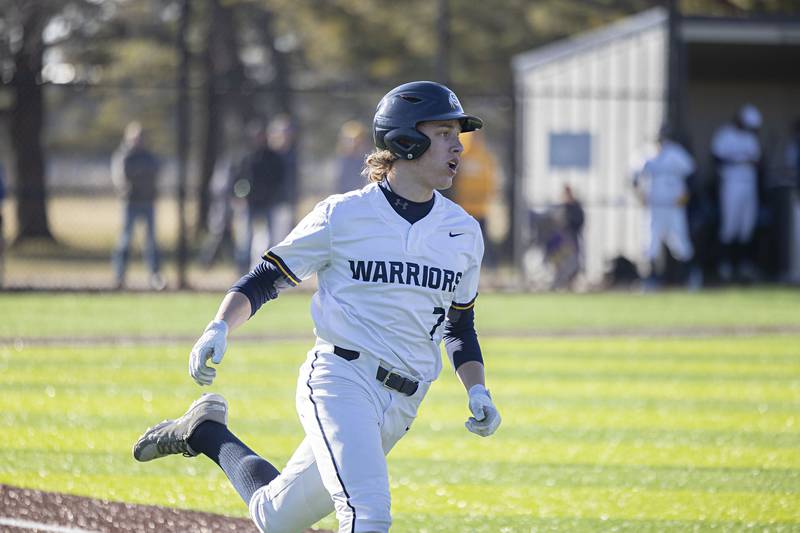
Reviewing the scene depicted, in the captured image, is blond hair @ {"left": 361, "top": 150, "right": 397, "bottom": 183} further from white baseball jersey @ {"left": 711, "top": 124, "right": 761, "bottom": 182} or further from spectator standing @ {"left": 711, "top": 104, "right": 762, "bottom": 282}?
white baseball jersey @ {"left": 711, "top": 124, "right": 761, "bottom": 182}

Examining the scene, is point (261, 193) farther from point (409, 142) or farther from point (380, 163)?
point (409, 142)

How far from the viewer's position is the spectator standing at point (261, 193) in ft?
57.1

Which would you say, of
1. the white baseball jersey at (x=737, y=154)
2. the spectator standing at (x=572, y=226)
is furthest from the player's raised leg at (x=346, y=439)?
the white baseball jersey at (x=737, y=154)

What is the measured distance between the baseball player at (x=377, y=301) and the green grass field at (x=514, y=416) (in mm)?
1358

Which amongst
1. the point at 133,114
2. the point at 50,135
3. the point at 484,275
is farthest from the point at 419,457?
the point at 50,135

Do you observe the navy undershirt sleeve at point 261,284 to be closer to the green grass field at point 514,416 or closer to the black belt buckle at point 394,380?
the black belt buckle at point 394,380

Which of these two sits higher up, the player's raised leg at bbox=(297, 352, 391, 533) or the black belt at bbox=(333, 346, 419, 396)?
the black belt at bbox=(333, 346, 419, 396)

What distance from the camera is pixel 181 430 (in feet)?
16.5

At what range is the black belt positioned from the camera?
4.45 meters

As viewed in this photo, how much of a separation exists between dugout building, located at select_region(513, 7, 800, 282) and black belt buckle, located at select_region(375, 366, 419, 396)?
46.9 ft

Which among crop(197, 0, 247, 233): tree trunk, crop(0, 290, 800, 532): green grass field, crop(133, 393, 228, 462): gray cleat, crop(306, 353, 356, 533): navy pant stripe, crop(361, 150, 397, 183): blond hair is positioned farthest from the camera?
crop(197, 0, 247, 233): tree trunk

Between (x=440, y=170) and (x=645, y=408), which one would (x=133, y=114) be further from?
(x=440, y=170)

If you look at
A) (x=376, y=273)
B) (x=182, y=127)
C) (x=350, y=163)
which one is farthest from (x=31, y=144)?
(x=376, y=273)

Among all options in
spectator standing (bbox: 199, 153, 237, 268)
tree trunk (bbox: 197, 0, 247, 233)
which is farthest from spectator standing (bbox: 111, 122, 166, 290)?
tree trunk (bbox: 197, 0, 247, 233)
